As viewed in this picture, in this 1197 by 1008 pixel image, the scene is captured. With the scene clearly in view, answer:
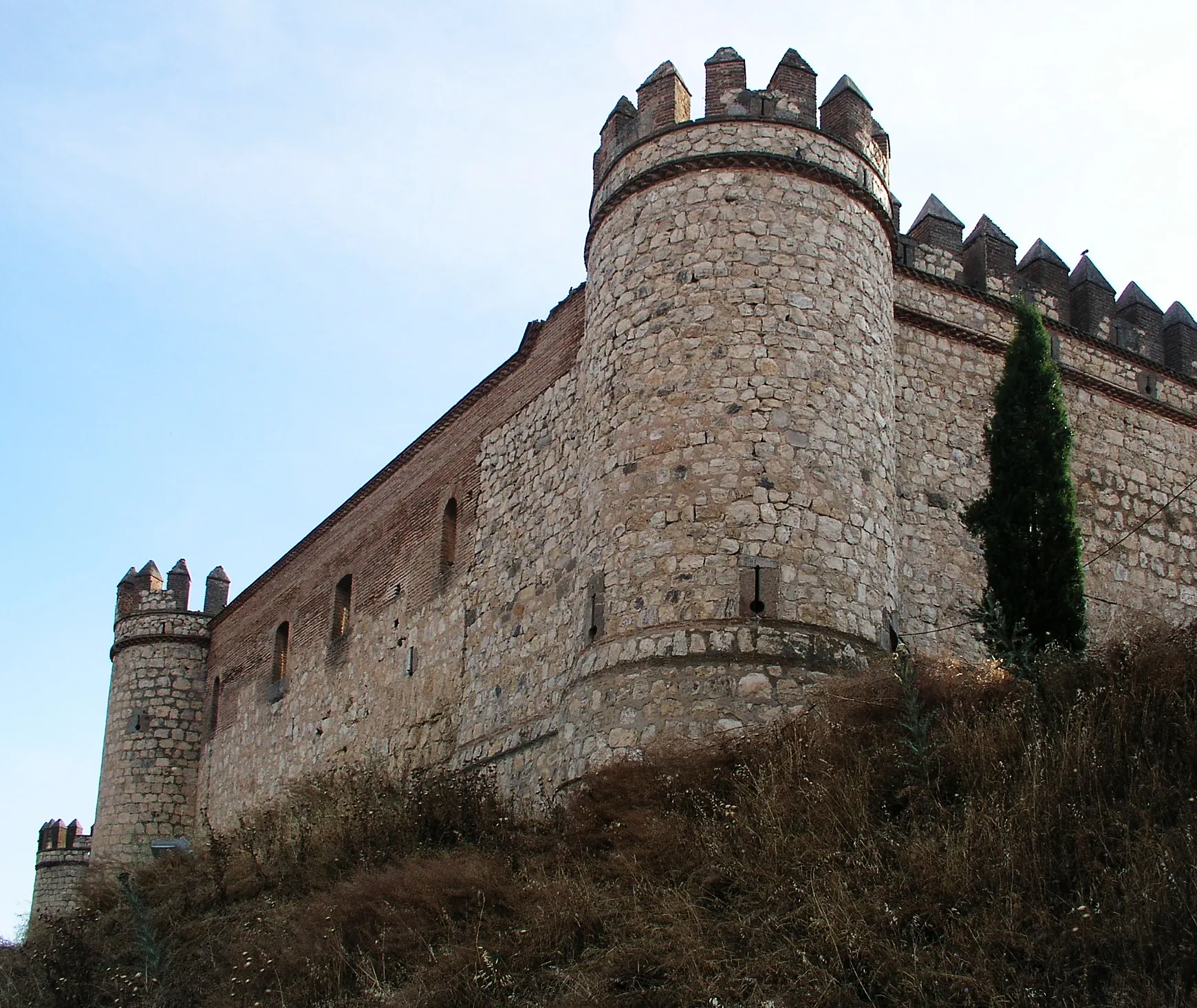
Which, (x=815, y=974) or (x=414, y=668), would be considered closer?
(x=815, y=974)

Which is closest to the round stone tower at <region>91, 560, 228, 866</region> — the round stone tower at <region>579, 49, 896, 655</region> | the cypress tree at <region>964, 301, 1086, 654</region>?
the round stone tower at <region>579, 49, 896, 655</region>

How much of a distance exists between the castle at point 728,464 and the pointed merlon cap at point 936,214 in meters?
0.08

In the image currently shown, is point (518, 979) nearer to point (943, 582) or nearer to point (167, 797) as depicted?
point (943, 582)

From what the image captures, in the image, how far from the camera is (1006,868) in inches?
337

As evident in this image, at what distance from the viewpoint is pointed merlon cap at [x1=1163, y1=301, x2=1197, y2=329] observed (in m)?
19.8

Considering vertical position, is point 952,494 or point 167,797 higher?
point 952,494

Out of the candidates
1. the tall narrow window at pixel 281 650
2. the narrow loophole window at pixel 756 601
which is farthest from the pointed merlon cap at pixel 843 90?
the tall narrow window at pixel 281 650

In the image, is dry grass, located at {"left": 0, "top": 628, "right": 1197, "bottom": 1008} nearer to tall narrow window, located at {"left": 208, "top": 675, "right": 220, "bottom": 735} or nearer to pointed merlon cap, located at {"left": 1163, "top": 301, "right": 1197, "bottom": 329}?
pointed merlon cap, located at {"left": 1163, "top": 301, "right": 1197, "bottom": 329}

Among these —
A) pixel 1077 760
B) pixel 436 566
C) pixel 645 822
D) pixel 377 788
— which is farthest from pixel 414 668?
pixel 1077 760

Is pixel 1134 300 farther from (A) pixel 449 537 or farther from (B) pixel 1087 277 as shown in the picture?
(A) pixel 449 537

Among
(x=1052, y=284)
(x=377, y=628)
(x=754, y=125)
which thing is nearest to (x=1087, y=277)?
(x=1052, y=284)

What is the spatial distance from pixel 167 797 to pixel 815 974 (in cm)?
2177

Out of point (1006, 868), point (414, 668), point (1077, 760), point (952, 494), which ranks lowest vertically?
point (1006, 868)

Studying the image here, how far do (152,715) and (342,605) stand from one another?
700 cm
